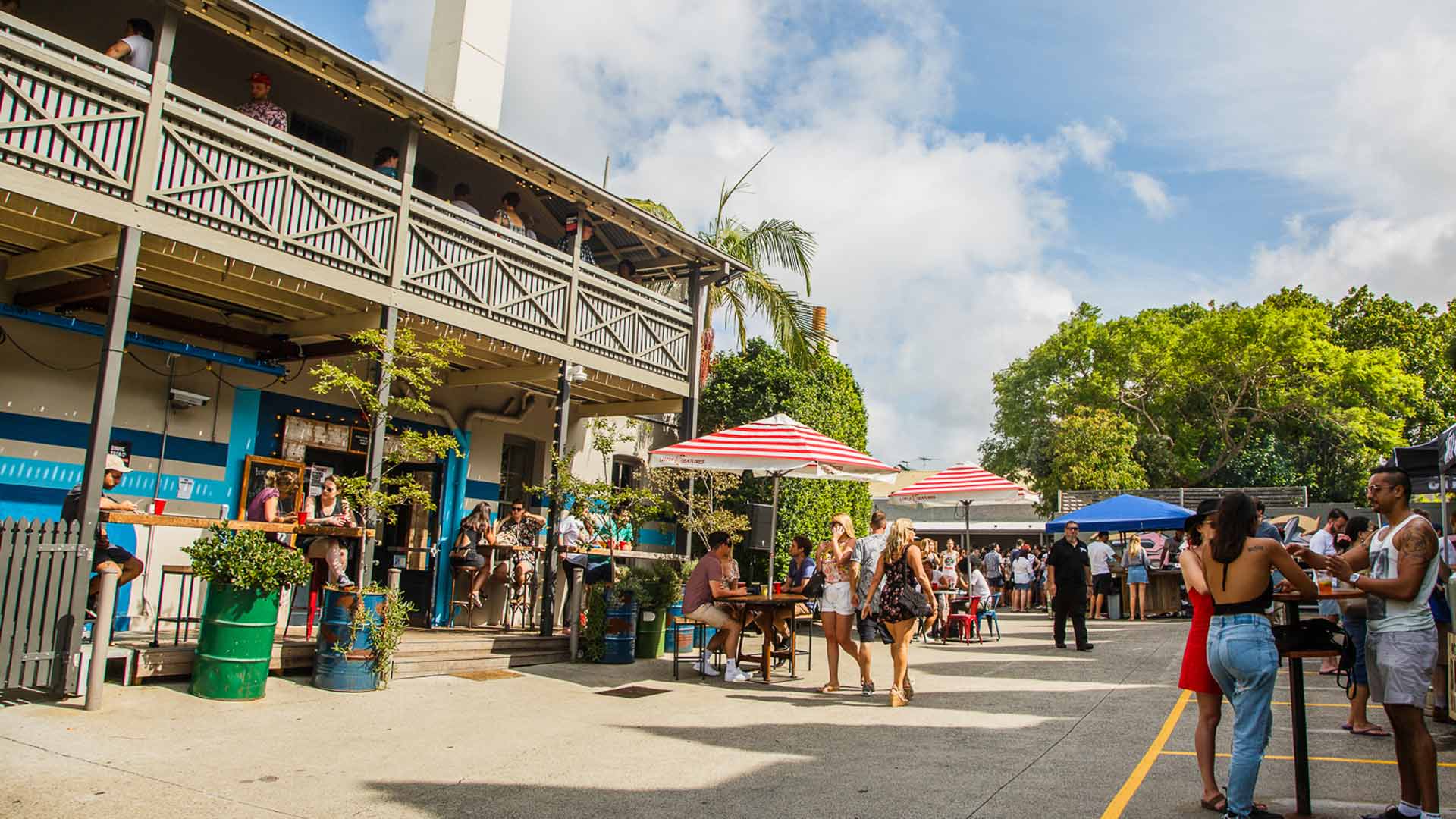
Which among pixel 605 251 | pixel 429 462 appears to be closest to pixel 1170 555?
pixel 605 251

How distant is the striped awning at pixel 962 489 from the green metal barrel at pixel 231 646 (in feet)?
38.6

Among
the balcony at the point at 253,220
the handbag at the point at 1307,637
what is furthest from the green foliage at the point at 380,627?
the handbag at the point at 1307,637

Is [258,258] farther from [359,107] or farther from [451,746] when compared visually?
[451,746]

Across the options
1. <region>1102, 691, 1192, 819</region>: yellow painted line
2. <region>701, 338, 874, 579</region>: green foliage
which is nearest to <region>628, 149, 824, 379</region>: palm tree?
<region>701, 338, 874, 579</region>: green foliage

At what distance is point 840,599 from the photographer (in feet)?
30.8

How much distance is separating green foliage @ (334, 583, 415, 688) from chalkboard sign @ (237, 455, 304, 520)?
3.04 m

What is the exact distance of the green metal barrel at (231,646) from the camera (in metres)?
7.63

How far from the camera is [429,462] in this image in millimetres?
13953

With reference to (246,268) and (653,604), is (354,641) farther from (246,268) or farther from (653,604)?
(653,604)

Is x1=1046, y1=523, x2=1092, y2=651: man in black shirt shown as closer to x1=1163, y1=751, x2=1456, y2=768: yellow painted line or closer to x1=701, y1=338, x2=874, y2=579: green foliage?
x1=701, y1=338, x2=874, y2=579: green foliage

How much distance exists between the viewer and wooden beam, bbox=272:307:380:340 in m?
10.4

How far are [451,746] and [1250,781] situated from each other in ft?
15.9

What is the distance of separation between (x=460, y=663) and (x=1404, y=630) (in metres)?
8.30

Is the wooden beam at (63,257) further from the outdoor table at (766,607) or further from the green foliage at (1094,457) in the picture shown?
the green foliage at (1094,457)
